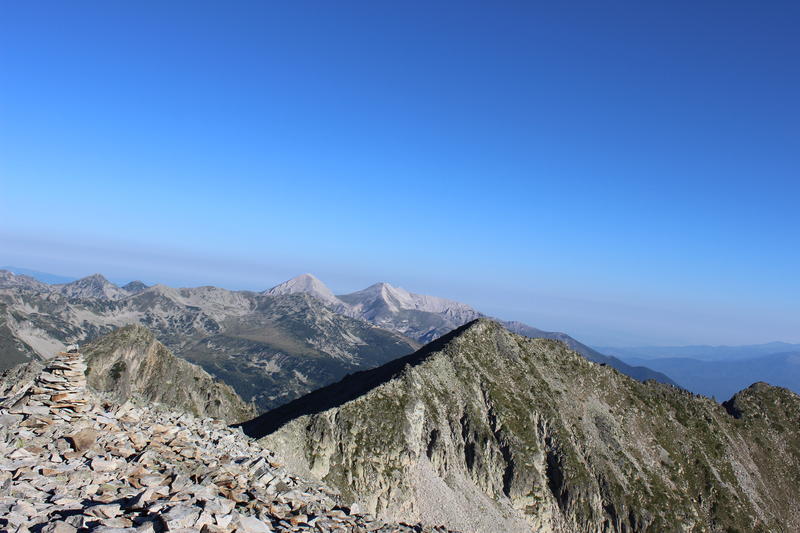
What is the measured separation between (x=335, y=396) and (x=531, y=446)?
4631cm

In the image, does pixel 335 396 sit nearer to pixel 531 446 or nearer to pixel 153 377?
pixel 531 446

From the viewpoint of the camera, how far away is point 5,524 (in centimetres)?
1920

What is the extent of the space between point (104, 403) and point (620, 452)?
114m

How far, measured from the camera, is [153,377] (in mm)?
161500

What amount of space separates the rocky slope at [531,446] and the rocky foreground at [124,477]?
49964mm

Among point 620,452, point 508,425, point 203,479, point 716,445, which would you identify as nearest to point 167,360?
point 508,425

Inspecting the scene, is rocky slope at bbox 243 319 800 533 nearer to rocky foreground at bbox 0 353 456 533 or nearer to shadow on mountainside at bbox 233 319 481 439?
shadow on mountainside at bbox 233 319 481 439

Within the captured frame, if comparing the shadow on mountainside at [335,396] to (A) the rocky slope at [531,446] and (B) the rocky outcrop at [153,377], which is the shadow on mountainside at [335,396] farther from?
(B) the rocky outcrop at [153,377]

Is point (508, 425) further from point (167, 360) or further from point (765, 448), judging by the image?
point (167, 360)

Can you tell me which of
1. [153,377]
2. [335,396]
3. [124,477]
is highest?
[124,477]

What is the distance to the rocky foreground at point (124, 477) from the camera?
2098 cm

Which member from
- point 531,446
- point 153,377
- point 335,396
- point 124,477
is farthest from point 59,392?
point 153,377

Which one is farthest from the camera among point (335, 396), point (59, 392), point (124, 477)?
point (335, 396)

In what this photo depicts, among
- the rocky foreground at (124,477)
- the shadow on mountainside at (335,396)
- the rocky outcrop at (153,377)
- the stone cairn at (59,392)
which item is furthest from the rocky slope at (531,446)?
the stone cairn at (59,392)
